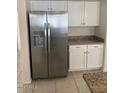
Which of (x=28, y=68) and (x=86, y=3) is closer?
(x=28, y=68)

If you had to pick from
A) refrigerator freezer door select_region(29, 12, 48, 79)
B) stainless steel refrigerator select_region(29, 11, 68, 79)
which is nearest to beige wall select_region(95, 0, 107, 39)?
stainless steel refrigerator select_region(29, 11, 68, 79)

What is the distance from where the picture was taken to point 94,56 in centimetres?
438

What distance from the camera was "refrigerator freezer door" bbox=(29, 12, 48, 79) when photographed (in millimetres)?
3574

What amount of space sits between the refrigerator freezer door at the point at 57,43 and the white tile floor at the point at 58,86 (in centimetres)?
21

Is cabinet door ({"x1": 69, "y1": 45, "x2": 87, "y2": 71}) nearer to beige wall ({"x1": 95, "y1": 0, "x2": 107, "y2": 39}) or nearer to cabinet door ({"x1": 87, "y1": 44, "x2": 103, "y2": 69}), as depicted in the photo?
cabinet door ({"x1": 87, "y1": 44, "x2": 103, "y2": 69})

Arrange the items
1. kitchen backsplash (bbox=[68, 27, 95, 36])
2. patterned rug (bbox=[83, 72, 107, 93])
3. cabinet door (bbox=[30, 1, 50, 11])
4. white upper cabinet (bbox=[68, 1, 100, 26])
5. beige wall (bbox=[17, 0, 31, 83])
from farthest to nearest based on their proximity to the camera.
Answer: kitchen backsplash (bbox=[68, 27, 95, 36]) → white upper cabinet (bbox=[68, 1, 100, 26]) → cabinet door (bbox=[30, 1, 50, 11]) → beige wall (bbox=[17, 0, 31, 83]) → patterned rug (bbox=[83, 72, 107, 93])

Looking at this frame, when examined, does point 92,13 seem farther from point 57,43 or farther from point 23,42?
point 23,42

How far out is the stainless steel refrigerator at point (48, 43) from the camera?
359 cm

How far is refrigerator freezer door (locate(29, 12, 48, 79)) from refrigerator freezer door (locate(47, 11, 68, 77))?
0.13m

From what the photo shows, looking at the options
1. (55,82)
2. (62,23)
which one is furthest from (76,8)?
(55,82)

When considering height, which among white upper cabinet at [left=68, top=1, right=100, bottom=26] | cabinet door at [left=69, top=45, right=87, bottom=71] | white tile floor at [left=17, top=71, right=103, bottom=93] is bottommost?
white tile floor at [left=17, top=71, right=103, bottom=93]
